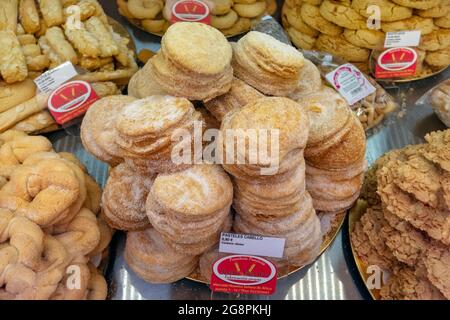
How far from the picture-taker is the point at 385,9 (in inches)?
88.4

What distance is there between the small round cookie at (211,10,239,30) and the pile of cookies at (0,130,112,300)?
48.3 inches

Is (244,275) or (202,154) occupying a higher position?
(202,154)

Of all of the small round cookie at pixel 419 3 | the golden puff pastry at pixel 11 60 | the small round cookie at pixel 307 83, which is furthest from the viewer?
the small round cookie at pixel 419 3

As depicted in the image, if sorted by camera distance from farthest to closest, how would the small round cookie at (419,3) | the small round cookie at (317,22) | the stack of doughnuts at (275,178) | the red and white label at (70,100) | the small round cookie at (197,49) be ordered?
the small round cookie at (317,22) → the small round cookie at (419,3) → the red and white label at (70,100) → the small round cookie at (197,49) → the stack of doughnuts at (275,178)

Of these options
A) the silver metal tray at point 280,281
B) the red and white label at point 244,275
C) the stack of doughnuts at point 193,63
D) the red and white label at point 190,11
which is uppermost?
the stack of doughnuts at point 193,63

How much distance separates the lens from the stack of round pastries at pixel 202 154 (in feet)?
4.23

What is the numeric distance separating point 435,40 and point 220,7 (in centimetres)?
117

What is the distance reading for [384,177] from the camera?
5.18 feet

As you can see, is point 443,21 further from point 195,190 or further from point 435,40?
point 195,190

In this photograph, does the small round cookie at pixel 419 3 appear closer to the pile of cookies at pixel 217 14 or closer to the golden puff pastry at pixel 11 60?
the pile of cookies at pixel 217 14

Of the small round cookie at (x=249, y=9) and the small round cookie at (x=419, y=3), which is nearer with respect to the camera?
the small round cookie at (x=419, y=3)

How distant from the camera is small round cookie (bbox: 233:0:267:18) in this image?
8.38ft

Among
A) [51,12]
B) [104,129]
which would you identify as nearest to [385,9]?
[104,129]

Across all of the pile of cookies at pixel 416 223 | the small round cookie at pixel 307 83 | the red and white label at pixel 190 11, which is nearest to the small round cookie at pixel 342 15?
the red and white label at pixel 190 11
